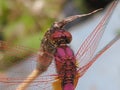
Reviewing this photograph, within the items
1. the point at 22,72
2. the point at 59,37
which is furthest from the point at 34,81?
the point at 59,37

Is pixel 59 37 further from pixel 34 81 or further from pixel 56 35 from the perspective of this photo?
pixel 34 81

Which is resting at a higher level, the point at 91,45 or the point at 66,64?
the point at 91,45

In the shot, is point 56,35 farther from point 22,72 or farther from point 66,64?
point 22,72

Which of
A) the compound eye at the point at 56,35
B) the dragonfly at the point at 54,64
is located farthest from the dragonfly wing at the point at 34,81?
the compound eye at the point at 56,35

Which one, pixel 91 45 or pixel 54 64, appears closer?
pixel 54 64

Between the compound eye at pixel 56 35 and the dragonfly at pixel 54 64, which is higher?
the compound eye at pixel 56 35

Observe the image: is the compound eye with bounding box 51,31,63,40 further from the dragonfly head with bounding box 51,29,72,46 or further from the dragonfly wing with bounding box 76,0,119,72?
the dragonfly wing with bounding box 76,0,119,72

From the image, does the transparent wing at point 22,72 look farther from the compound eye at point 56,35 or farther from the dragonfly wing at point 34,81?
the compound eye at point 56,35

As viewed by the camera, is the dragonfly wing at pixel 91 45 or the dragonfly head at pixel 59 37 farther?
the dragonfly wing at pixel 91 45
